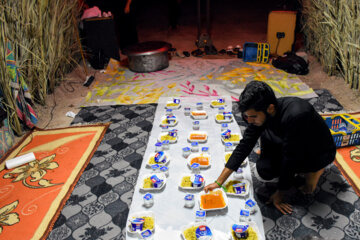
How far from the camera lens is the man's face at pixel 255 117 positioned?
5.43ft

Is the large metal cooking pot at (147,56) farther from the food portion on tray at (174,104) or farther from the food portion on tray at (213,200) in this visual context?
the food portion on tray at (213,200)

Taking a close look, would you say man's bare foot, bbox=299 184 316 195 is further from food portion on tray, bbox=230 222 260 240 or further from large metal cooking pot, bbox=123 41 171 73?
large metal cooking pot, bbox=123 41 171 73

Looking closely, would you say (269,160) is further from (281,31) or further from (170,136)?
(281,31)

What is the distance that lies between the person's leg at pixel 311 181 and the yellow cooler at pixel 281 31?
313cm

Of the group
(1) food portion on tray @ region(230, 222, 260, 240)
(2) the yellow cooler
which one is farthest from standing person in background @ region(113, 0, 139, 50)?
(1) food portion on tray @ region(230, 222, 260, 240)

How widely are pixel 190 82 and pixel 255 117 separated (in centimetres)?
250

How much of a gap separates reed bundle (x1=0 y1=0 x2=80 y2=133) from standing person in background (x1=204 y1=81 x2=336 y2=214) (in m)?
2.40

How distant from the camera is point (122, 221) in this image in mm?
1985

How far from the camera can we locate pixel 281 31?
462 centimetres

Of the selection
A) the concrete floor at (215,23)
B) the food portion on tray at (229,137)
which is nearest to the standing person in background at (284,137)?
the food portion on tray at (229,137)

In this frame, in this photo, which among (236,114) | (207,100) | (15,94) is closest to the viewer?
(15,94)

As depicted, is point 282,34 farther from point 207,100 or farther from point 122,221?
point 122,221

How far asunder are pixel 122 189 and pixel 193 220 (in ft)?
2.20

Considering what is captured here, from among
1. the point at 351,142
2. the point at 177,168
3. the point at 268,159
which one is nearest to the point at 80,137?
the point at 177,168
